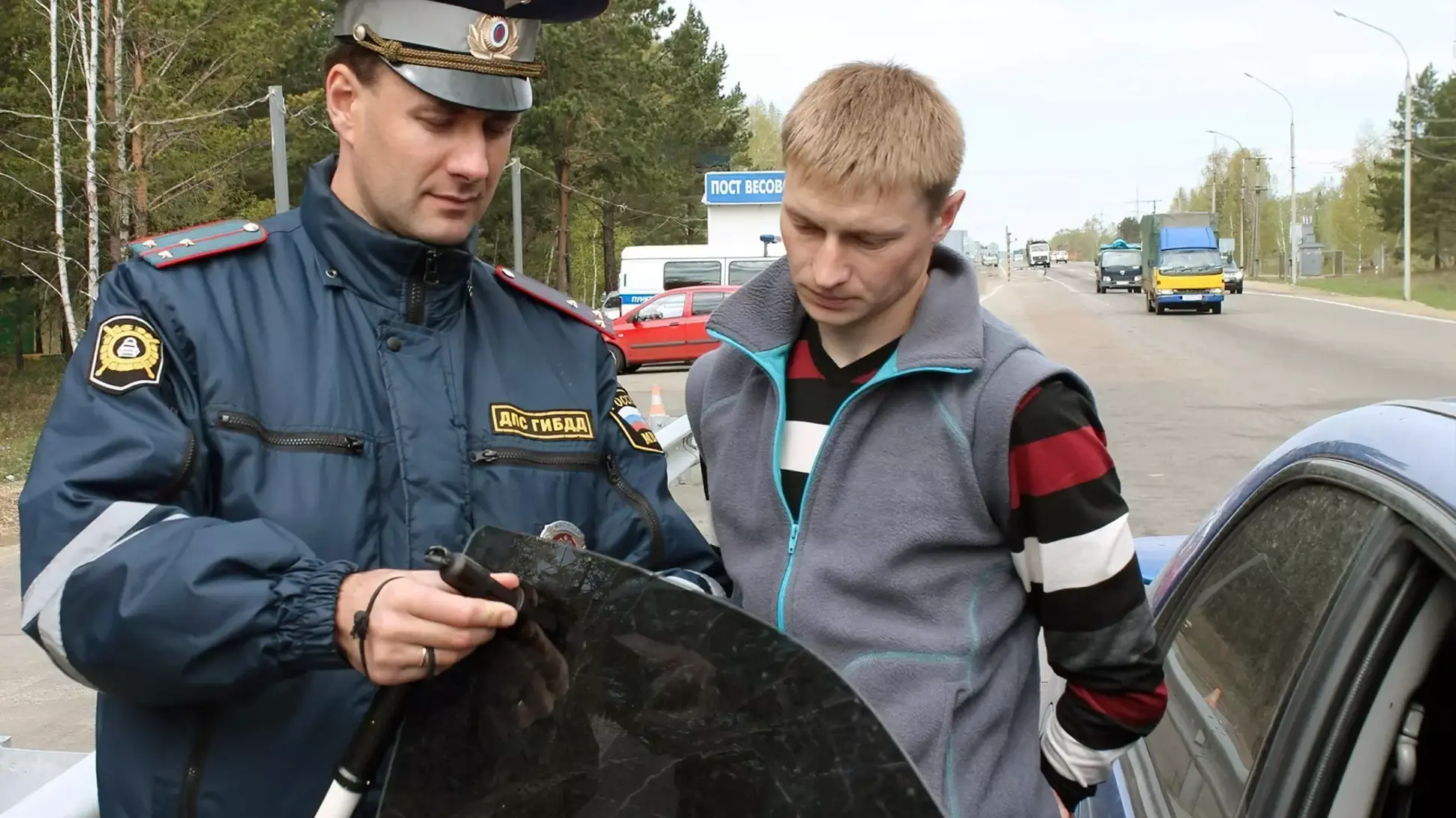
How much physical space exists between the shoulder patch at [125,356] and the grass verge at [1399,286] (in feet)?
125


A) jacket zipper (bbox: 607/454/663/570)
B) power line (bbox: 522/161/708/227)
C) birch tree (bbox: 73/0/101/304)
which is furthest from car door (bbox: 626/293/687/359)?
jacket zipper (bbox: 607/454/663/570)

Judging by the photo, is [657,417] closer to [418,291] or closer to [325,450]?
[418,291]

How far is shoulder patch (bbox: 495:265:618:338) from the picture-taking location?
209cm

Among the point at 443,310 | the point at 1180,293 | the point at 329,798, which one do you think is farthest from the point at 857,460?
the point at 1180,293

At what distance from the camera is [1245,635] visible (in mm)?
2070

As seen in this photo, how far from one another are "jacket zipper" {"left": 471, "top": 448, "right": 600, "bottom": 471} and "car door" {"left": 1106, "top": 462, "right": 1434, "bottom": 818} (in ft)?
3.52

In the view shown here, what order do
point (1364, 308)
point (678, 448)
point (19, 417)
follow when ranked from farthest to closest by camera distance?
point (1364, 308), point (19, 417), point (678, 448)

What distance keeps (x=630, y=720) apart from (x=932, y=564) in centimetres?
62

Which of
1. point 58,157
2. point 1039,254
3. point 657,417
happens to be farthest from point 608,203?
point 1039,254

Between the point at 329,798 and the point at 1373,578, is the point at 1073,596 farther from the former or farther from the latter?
the point at 329,798

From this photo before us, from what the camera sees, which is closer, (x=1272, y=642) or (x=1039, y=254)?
(x=1272, y=642)

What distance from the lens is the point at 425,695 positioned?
52.8 inches

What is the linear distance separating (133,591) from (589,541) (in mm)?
721

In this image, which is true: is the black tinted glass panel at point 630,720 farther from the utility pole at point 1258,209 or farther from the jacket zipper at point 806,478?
the utility pole at point 1258,209
